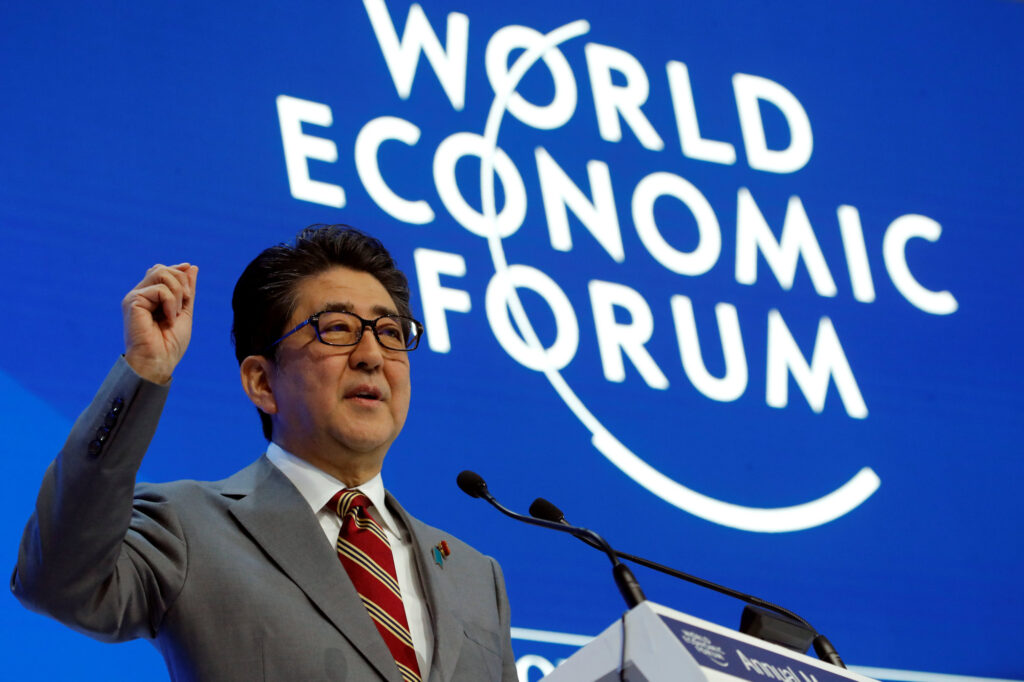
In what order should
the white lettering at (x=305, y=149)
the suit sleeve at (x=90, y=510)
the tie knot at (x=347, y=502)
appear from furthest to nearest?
the white lettering at (x=305, y=149) < the tie knot at (x=347, y=502) < the suit sleeve at (x=90, y=510)

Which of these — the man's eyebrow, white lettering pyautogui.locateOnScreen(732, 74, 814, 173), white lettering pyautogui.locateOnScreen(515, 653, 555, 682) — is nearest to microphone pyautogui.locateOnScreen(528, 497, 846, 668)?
the man's eyebrow

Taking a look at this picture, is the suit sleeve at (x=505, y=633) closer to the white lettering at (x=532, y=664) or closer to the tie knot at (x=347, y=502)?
the tie knot at (x=347, y=502)

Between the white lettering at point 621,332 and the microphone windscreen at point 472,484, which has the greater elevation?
the white lettering at point 621,332

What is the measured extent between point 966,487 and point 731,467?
79cm

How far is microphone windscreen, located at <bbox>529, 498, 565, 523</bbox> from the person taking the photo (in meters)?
1.74

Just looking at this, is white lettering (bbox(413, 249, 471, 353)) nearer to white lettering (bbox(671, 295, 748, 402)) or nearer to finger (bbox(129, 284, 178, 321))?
white lettering (bbox(671, 295, 748, 402))

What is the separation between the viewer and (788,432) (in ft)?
10.4

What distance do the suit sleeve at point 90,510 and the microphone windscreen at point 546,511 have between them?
2.03 ft

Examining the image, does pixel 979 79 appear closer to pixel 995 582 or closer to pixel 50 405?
pixel 995 582

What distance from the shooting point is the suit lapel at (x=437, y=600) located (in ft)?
5.58

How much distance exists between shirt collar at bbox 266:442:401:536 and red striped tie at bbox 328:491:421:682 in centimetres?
A: 2

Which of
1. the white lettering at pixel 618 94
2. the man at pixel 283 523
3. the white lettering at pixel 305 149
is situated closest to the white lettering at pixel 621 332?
the white lettering at pixel 618 94

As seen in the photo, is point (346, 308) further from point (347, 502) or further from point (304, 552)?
point (304, 552)

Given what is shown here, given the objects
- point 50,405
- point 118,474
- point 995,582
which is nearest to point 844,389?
point 995,582
